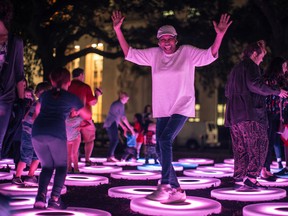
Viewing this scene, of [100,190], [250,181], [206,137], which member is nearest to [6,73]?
[100,190]

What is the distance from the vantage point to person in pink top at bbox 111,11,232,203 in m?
6.76

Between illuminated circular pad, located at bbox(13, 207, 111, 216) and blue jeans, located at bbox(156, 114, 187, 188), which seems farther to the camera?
blue jeans, located at bbox(156, 114, 187, 188)

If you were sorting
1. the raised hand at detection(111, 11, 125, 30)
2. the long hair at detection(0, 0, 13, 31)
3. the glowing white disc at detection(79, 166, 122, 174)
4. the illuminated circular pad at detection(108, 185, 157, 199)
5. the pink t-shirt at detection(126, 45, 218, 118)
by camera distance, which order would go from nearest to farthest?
the long hair at detection(0, 0, 13, 31), the pink t-shirt at detection(126, 45, 218, 118), the raised hand at detection(111, 11, 125, 30), the illuminated circular pad at detection(108, 185, 157, 199), the glowing white disc at detection(79, 166, 122, 174)

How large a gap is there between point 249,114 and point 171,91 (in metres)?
1.56

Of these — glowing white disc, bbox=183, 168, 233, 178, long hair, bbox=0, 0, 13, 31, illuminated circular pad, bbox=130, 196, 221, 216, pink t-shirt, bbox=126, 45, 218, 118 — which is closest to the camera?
long hair, bbox=0, 0, 13, 31

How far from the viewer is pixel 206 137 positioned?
29.6 m

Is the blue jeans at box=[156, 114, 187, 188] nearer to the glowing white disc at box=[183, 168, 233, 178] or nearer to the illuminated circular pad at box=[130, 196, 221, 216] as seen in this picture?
the illuminated circular pad at box=[130, 196, 221, 216]

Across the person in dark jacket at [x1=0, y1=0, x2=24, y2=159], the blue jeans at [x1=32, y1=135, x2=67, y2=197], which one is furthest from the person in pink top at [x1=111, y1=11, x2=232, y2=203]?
the person in dark jacket at [x1=0, y1=0, x2=24, y2=159]

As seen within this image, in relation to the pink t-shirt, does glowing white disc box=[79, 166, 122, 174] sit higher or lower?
lower

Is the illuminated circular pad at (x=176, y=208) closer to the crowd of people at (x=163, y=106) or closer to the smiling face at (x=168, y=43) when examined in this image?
the crowd of people at (x=163, y=106)

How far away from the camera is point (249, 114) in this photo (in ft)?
25.7

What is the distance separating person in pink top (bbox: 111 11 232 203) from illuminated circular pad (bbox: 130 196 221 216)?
17cm

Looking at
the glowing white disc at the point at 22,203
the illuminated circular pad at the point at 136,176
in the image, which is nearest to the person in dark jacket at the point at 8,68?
the glowing white disc at the point at 22,203

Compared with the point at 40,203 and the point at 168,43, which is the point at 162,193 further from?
the point at 168,43
